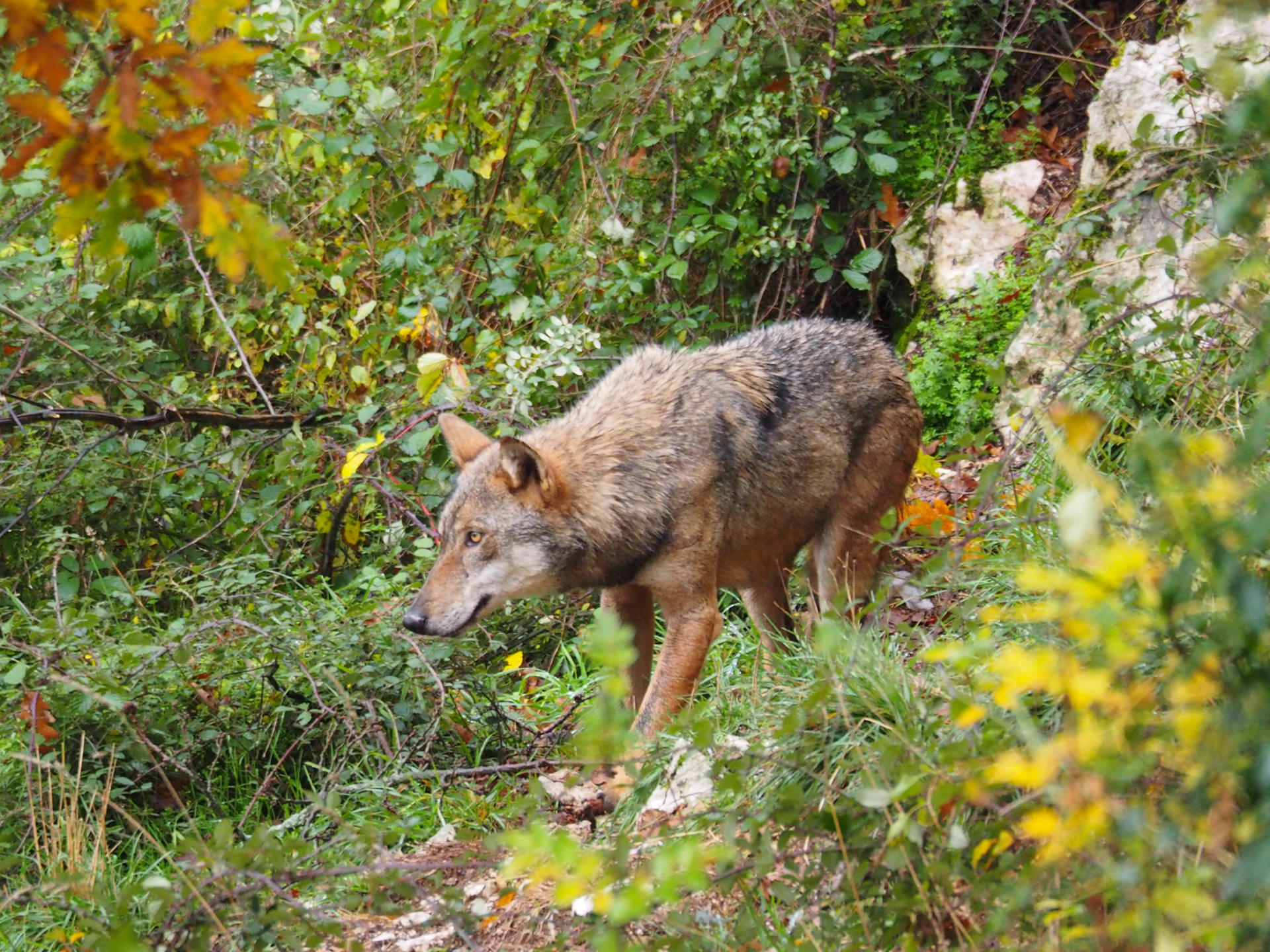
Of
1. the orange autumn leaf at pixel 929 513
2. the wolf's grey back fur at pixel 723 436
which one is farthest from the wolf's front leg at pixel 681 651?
the orange autumn leaf at pixel 929 513

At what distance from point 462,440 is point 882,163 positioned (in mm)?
3919

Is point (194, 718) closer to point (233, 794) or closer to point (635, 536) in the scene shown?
point (233, 794)

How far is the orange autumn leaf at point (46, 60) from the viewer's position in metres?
2.18

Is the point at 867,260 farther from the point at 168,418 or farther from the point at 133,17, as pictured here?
the point at 133,17

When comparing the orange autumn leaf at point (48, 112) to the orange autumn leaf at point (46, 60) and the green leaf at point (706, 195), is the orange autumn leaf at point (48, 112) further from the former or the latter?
the green leaf at point (706, 195)

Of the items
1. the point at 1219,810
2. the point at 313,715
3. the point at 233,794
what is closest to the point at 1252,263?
the point at 1219,810

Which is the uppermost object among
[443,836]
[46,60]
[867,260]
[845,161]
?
[46,60]

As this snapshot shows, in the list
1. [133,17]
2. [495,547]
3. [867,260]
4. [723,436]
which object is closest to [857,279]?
[867,260]

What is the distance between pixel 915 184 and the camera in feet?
29.8

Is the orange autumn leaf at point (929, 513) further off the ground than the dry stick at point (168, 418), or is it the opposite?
the dry stick at point (168, 418)

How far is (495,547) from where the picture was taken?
18.4 ft

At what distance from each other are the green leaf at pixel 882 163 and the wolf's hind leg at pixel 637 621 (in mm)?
3698

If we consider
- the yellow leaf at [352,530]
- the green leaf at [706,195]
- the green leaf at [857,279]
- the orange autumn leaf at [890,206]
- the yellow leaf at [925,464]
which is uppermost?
the green leaf at [706,195]

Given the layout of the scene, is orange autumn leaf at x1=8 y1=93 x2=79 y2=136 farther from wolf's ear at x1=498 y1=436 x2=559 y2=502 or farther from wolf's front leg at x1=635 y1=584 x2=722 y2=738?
wolf's front leg at x1=635 y1=584 x2=722 y2=738
